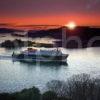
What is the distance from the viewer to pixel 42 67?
3873 millimetres

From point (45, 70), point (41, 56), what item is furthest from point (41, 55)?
point (45, 70)

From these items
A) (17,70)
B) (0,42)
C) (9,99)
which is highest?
(0,42)

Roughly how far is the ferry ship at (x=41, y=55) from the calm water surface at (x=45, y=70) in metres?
0.11

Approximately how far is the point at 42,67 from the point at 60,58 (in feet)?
0.69

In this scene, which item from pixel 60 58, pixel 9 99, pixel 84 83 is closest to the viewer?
pixel 9 99

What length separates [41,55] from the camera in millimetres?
3980

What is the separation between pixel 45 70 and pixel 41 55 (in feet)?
0.65

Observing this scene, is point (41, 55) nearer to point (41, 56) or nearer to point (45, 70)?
point (41, 56)

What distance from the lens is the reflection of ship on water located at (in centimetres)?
388

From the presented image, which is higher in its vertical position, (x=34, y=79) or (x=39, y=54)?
(x=39, y=54)

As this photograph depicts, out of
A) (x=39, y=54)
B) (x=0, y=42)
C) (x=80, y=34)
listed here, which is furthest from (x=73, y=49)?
(x=0, y=42)

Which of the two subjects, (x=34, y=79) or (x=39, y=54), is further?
(x=39, y=54)

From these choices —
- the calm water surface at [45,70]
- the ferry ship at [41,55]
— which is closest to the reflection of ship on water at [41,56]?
the ferry ship at [41,55]

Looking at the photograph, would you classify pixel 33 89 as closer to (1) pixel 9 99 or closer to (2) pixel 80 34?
(1) pixel 9 99
